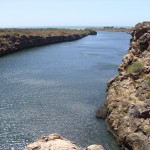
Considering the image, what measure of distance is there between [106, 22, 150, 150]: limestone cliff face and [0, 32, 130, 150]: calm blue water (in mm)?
2922

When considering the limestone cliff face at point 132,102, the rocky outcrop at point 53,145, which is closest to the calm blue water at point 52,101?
the limestone cliff face at point 132,102

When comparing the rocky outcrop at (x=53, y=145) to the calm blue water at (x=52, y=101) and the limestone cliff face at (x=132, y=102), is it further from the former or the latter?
the limestone cliff face at (x=132, y=102)

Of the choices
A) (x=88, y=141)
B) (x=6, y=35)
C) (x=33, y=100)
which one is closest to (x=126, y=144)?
(x=88, y=141)

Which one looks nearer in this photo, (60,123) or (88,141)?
(88,141)

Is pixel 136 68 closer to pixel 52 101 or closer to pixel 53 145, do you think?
pixel 52 101

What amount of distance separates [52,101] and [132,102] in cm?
2229

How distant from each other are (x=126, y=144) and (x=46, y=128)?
52.5 feet

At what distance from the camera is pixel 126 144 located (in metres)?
55.4

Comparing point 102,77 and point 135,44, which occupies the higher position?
point 135,44

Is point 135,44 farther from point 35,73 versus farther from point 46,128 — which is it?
point 46,128

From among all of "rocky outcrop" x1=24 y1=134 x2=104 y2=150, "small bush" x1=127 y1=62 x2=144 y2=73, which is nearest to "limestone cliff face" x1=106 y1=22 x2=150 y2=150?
"small bush" x1=127 y1=62 x2=144 y2=73

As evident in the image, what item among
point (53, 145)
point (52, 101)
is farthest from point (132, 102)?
point (53, 145)

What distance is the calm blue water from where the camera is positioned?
59.5m

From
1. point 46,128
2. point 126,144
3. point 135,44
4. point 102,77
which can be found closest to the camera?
point 126,144
